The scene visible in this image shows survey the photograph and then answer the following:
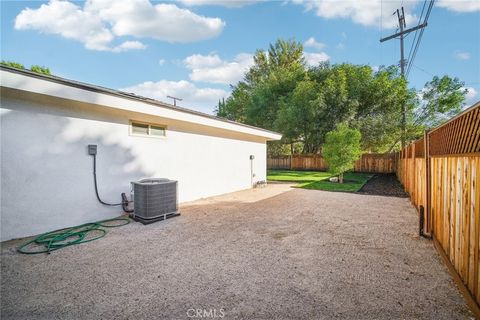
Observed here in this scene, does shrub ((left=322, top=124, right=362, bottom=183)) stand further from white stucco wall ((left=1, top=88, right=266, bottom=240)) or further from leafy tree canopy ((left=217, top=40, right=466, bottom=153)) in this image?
white stucco wall ((left=1, top=88, right=266, bottom=240))

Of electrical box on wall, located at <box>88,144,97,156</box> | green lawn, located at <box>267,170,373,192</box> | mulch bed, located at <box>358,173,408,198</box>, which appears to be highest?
electrical box on wall, located at <box>88,144,97,156</box>

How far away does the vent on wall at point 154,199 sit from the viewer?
14.5 ft

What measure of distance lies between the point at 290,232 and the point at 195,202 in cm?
351

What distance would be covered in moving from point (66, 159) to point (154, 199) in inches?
70.9

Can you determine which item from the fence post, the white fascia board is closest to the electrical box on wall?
the white fascia board

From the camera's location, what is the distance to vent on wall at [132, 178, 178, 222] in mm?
4406

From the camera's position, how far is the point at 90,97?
4.04 meters

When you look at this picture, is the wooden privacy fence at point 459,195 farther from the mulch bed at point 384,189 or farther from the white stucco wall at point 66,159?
the white stucco wall at point 66,159

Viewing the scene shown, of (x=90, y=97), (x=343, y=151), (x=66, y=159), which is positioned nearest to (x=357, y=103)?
(x=343, y=151)

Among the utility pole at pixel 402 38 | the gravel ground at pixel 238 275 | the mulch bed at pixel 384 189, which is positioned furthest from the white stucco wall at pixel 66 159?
the utility pole at pixel 402 38

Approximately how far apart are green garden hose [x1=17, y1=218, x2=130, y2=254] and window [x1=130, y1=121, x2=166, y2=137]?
2.20 m

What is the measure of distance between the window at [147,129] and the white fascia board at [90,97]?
1.86ft

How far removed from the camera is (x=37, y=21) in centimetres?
582

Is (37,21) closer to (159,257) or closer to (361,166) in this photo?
(159,257)
